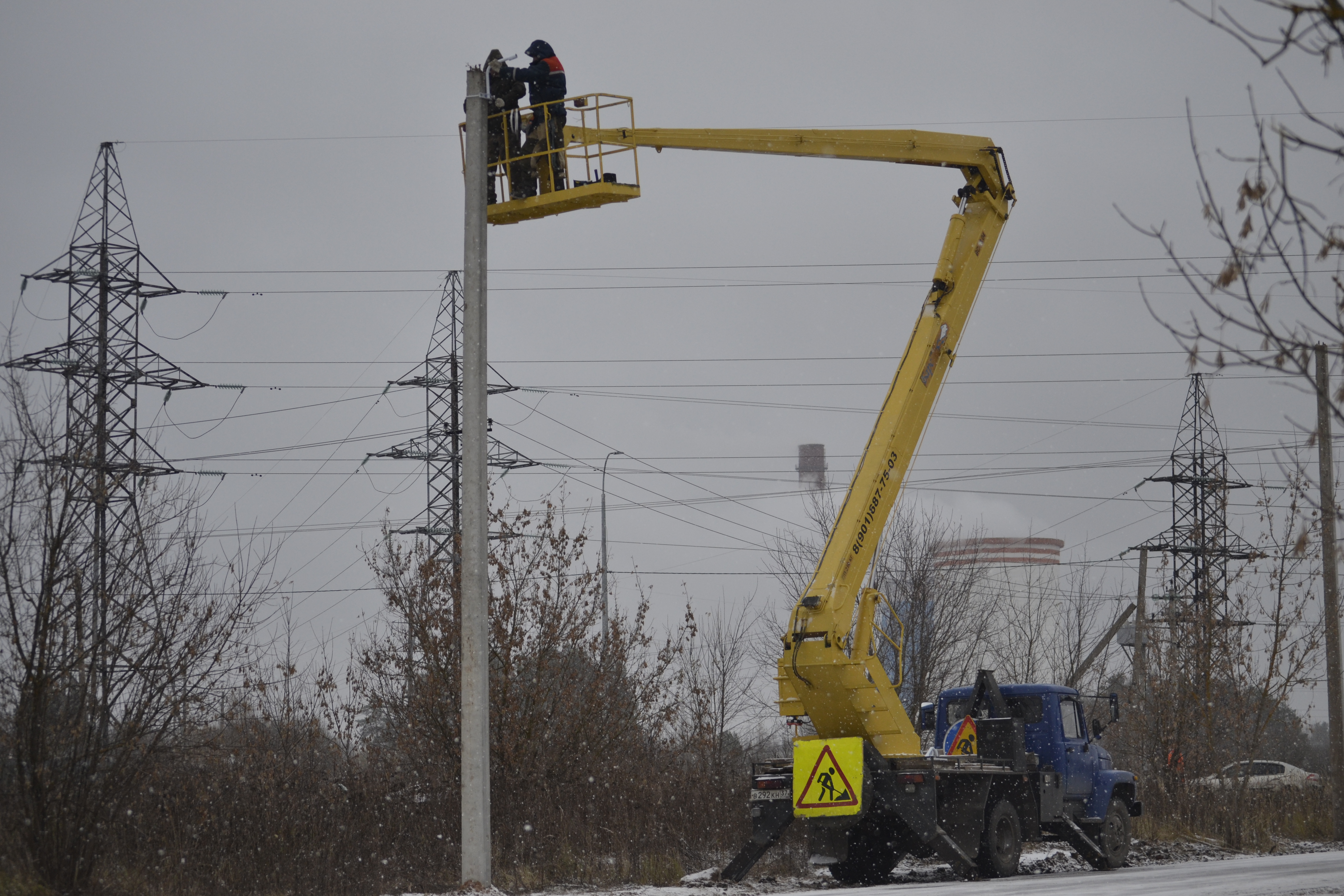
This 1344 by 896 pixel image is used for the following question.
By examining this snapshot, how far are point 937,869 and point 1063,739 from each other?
2.59 metres

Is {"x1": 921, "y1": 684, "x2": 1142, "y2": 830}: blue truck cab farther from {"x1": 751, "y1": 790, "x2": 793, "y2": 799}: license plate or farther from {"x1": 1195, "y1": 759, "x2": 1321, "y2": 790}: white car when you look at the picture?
{"x1": 1195, "y1": 759, "x2": 1321, "y2": 790}: white car

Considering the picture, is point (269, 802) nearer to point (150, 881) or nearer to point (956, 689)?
point (150, 881)

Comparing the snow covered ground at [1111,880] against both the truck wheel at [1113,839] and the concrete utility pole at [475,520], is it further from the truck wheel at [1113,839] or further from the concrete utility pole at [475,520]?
the concrete utility pole at [475,520]

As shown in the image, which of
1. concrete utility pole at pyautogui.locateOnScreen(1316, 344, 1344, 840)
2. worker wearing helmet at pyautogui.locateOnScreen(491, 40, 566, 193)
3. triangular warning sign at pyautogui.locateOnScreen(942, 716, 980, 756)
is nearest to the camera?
worker wearing helmet at pyautogui.locateOnScreen(491, 40, 566, 193)

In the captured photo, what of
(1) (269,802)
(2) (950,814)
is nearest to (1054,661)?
(2) (950,814)

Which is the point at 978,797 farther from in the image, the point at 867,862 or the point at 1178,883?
the point at 1178,883

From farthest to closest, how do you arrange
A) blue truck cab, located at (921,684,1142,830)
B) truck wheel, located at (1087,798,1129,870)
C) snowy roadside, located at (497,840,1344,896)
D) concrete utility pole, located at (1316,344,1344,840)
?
concrete utility pole, located at (1316,344,1344,840) < truck wheel, located at (1087,798,1129,870) < blue truck cab, located at (921,684,1142,830) < snowy roadside, located at (497,840,1344,896)

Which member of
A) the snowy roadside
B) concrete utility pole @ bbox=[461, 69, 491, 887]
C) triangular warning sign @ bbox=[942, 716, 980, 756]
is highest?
concrete utility pole @ bbox=[461, 69, 491, 887]

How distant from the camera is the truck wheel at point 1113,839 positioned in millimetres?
18328

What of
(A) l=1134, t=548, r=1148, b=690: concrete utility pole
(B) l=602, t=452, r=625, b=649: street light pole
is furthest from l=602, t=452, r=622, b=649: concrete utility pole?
(A) l=1134, t=548, r=1148, b=690: concrete utility pole

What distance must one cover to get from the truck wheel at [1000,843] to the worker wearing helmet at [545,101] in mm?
9465

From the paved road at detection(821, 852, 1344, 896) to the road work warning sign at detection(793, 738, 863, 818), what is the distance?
0.93 metres

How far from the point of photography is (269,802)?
50.9 ft

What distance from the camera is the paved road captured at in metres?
12.3
